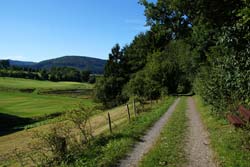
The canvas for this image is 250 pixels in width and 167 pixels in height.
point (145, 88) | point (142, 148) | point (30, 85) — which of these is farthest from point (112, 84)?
point (30, 85)

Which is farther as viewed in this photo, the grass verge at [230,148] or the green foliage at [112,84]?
the green foliage at [112,84]

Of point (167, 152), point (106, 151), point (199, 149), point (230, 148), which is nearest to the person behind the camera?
point (230, 148)

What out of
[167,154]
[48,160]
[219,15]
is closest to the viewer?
[167,154]

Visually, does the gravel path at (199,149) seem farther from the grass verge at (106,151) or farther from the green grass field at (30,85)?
the green grass field at (30,85)

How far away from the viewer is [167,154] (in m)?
11.0

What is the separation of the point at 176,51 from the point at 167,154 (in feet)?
255

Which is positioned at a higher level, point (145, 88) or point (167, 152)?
point (145, 88)

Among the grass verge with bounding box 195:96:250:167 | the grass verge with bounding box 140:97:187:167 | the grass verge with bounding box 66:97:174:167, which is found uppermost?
the grass verge with bounding box 195:96:250:167

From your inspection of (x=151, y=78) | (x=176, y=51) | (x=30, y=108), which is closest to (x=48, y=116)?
(x=30, y=108)

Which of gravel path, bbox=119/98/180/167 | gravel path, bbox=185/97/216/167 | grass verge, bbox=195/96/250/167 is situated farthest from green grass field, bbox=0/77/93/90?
grass verge, bbox=195/96/250/167

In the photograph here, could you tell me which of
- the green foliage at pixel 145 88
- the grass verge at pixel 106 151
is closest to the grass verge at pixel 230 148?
the grass verge at pixel 106 151

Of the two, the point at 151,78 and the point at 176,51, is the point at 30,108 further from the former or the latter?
the point at 176,51

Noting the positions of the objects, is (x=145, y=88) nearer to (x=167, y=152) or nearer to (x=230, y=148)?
(x=167, y=152)

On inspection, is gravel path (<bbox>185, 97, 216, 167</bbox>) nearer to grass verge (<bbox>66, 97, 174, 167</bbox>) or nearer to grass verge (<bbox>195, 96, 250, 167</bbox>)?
grass verge (<bbox>195, 96, 250, 167</bbox>)
